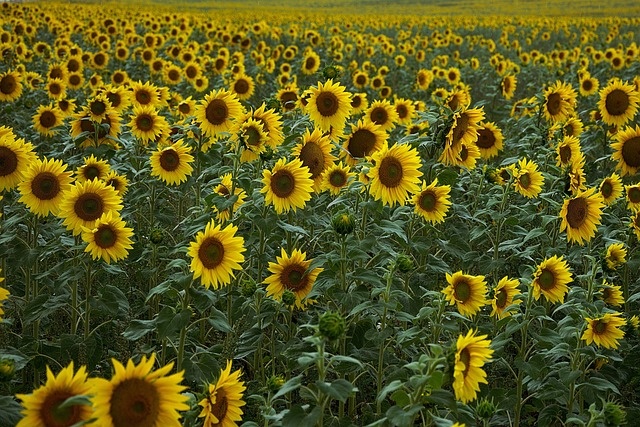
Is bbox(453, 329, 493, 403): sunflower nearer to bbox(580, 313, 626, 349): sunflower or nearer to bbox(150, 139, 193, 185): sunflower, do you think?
bbox(580, 313, 626, 349): sunflower

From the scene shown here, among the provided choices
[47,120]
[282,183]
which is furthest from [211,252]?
[47,120]

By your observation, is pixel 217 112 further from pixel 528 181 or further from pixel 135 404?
pixel 135 404

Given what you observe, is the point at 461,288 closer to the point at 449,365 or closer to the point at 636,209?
the point at 449,365

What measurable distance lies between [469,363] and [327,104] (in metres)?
2.41

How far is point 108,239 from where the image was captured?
132 inches

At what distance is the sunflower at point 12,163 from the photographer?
12.2 feet

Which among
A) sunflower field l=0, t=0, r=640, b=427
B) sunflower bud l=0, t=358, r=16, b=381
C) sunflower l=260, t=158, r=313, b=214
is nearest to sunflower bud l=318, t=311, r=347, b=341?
sunflower field l=0, t=0, r=640, b=427

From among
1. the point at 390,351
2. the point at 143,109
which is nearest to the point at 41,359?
the point at 390,351

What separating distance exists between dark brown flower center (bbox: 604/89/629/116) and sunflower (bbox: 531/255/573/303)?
10.2 ft

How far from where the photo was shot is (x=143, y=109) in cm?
526

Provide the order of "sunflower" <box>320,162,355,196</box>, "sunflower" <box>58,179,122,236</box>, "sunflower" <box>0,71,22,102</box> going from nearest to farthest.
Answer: "sunflower" <box>58,179,122,236</box>, "sunflower" <box>320,162,355,196</box>, "sunflower" <box>0,71,22,102</box>

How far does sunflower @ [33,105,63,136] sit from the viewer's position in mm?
5828

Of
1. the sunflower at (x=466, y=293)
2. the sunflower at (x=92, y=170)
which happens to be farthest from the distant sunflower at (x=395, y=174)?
the sunflower at (x=92, y=170)

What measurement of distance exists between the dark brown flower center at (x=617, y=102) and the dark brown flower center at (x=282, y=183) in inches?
148
